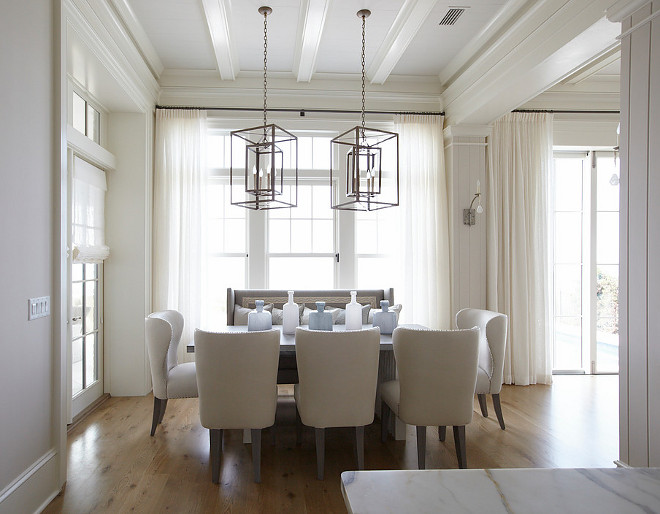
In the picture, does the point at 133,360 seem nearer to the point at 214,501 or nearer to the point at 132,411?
the point at 132,411

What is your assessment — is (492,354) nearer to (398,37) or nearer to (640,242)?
(640,242)

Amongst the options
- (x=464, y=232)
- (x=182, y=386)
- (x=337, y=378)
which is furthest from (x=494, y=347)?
(x=182, y=386)

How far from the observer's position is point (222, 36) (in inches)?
153

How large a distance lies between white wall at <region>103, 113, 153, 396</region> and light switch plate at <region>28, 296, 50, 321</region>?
6.55 ft

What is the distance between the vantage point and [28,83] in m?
2.27

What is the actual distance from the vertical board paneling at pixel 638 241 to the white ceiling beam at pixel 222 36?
2.69 metres

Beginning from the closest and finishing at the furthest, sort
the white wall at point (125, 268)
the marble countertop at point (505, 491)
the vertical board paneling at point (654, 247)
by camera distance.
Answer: the marble countertop at point (505, 491) < the vertical board paneling at point (654, 247) < the white wall at point (125, 268)

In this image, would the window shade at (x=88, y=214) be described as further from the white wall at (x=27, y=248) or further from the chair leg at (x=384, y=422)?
the chair leg at (x=384, y=422)

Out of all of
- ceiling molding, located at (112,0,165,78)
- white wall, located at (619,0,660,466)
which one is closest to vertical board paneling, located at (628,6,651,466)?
white wall, located at (619,0,660,466)

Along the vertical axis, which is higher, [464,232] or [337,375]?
[464,232]

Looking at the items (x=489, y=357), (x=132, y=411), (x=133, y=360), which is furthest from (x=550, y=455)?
(x=133, y=360)

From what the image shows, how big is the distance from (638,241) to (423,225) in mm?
2643

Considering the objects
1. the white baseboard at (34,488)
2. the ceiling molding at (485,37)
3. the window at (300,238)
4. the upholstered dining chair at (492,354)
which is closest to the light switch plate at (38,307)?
the white baseboard at (34,488)

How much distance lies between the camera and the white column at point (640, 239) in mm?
2260
